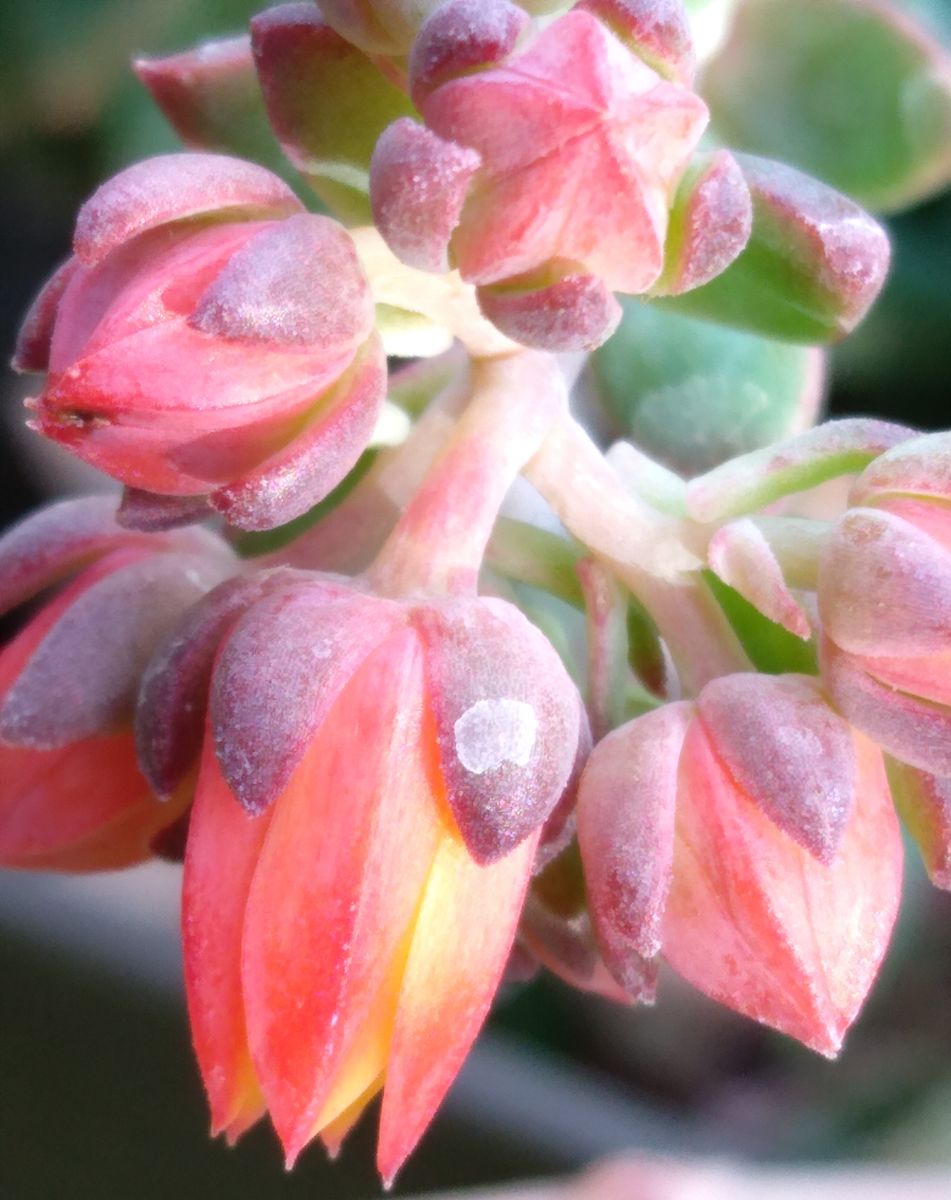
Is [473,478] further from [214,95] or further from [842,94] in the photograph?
[842,94]

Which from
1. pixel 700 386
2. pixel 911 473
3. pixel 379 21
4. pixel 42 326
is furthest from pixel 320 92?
pixel 700 386

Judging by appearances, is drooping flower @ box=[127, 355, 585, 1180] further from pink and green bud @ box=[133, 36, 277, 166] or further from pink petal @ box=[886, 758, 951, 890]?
pink and green bud @ box=[133, 36, 277, 166]

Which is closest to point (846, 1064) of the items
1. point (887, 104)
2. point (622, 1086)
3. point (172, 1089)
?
point (622, 1086)

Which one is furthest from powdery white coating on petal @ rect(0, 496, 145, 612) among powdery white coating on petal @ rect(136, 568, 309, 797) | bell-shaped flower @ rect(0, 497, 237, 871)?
powdery white coating on petal @ rect(136, 568, 309, 797)

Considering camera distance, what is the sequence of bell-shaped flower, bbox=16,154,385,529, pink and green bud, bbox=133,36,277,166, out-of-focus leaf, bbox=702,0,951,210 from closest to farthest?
bell-shaped flower, bbox=16,154,385,529
pink and green bud, bbox=133,36,277,166
out-of-focus leaf, bbox=702,0,951,210

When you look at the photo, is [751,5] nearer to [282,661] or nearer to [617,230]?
[617,230]
